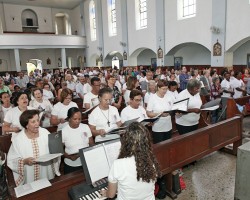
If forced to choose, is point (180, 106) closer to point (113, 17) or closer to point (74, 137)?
point (74, 137)

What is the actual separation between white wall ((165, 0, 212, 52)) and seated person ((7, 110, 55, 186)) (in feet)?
32.9

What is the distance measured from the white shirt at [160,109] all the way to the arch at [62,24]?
69.2 ft

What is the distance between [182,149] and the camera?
3467 millimetres

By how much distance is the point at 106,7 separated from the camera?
17344mm

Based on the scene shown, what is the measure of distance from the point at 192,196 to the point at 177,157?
1.85 ft

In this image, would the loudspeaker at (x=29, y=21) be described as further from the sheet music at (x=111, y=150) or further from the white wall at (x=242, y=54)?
the sheet music at (x=111, y=150)

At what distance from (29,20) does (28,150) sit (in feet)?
73.5

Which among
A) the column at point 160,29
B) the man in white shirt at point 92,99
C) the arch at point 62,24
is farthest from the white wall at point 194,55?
the arch at point 62,24

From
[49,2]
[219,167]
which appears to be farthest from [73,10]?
[219,167]

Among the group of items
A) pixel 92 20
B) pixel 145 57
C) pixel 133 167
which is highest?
pixel 92 20

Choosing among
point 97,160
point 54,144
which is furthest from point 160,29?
point 97,160

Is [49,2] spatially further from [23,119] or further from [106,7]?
[23,119]

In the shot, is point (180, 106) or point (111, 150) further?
point (180, 106)

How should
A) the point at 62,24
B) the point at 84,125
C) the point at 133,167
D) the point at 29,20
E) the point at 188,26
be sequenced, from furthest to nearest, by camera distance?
the point at 62,24 < the point at 29,20 < the point at 188,26 < the point at 84,125 < the point at 133,167
